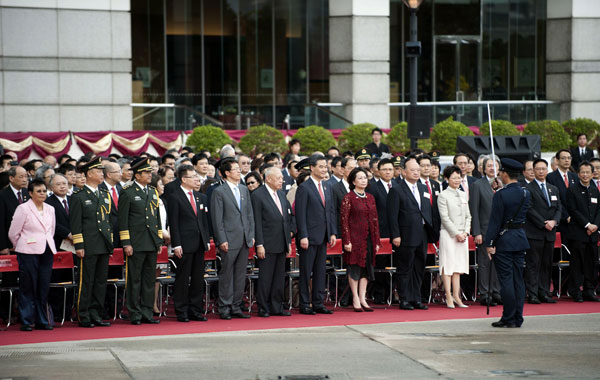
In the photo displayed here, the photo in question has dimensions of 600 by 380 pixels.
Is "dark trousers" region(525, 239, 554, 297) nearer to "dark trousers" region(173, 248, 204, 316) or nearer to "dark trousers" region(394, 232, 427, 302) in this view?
"dark trousers" region(394, 232, 427, 302)

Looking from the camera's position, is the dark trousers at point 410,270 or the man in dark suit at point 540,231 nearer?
the dark trousers at point 410,270

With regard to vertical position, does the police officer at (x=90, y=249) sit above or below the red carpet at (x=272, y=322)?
above

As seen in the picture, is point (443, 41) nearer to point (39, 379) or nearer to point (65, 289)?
point (65, 289)

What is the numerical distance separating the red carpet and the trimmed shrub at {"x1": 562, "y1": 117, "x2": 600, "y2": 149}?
14.7 meters

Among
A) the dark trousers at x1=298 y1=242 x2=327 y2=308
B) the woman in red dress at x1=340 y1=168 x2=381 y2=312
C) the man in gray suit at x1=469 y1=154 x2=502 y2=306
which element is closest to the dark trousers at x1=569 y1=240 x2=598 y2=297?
the man in gray suit at x1=469 y1=154 x2=502 y2=306

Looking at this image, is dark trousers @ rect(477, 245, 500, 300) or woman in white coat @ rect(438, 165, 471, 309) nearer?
woman in white coat @ rect(438, 165, 471, 309)

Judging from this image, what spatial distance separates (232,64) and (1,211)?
24060 millimetres

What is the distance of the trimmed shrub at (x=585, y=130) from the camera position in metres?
29.3

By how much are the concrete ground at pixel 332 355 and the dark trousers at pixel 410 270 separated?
190 cm

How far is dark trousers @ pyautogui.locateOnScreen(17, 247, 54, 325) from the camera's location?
1289cm

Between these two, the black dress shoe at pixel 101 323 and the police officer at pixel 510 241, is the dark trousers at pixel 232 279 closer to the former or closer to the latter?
the black dress shoe at pixel 101 323

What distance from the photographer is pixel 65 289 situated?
1366cm

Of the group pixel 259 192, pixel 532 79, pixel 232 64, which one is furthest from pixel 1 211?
pixel 532 79

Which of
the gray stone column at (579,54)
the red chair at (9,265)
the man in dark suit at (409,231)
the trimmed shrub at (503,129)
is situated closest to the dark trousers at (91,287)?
the red chair at (9,265)
